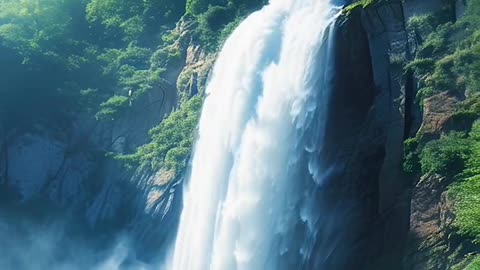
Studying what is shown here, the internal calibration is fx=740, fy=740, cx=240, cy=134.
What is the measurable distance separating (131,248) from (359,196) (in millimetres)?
13212

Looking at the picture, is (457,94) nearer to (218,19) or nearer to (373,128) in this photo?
(373,128)

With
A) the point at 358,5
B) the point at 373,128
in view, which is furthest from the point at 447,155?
the point at 358,5

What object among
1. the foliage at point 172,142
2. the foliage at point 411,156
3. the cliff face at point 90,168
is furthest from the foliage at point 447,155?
the cliff face at point 90,168

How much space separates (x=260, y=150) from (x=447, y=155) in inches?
276

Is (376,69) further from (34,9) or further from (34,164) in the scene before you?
(34,9)

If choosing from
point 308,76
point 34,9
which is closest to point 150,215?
point 308,76

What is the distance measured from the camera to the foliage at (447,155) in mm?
18688

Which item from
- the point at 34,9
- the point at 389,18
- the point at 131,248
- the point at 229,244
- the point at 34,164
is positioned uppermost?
the point at 34,9

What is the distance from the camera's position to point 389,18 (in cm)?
2245

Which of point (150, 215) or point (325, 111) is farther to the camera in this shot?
point (150, 215)

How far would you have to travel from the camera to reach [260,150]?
79.3ft

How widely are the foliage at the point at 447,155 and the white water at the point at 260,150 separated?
405 cm

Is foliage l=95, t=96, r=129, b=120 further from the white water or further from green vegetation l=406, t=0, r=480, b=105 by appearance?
green vegetation l=406, t=0, r=480, b=105

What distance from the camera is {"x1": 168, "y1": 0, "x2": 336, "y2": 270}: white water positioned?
2286cm
